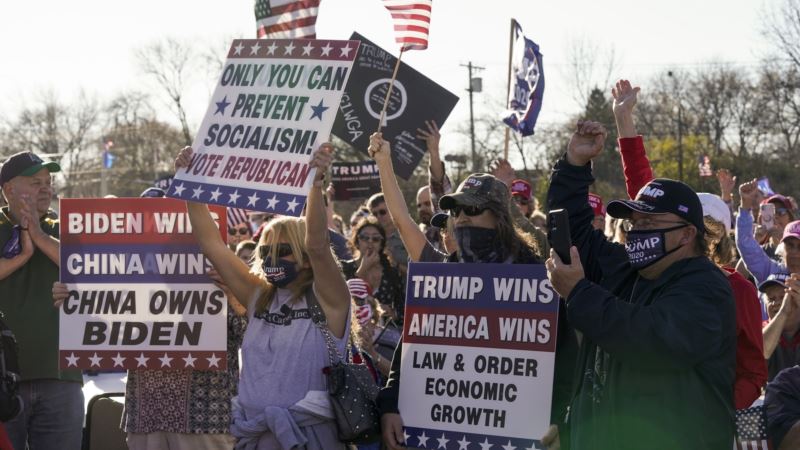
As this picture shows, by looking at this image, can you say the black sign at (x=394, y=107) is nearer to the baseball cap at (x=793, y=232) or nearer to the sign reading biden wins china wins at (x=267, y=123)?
the baseball cap at (x=793, y=232)

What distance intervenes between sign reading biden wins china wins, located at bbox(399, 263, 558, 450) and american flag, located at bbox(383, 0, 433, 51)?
2.21 m

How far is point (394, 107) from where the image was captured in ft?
32.8

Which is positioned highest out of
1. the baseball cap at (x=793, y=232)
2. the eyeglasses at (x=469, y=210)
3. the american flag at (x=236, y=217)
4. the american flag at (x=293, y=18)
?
the american flag at (x=293, y=18)

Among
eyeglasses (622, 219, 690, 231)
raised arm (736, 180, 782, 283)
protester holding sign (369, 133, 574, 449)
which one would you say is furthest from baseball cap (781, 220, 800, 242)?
eyeglasses (622, 219, 690, 231)

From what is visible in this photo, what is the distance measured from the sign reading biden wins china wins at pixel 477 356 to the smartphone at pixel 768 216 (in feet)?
20.3

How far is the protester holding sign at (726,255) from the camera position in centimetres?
478

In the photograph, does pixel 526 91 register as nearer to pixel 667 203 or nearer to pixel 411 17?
pixel 411 17

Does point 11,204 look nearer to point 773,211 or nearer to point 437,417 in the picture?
point 437,417

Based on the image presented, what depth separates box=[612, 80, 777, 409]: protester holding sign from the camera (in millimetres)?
4781

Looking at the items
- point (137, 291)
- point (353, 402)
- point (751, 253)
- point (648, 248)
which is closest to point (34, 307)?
point (137, 291)

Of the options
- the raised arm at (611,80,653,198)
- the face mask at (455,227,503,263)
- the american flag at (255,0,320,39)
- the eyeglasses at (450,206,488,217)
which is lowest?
the face mask at (455,227,503,263)

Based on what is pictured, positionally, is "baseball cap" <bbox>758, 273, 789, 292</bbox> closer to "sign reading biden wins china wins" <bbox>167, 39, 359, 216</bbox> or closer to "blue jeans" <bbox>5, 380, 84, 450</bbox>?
"sign reading biden wins china wins" <bbox>167, 39, 359, 216</bbox>

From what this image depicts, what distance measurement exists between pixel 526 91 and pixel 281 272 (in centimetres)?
637

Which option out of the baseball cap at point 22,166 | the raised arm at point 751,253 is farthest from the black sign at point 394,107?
the baseball cap at point 22,166
